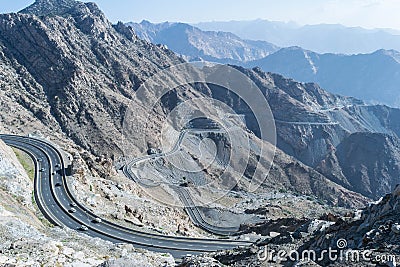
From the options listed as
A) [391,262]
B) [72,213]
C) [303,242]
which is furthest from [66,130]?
[391,262]

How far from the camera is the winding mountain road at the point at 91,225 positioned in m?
37.3

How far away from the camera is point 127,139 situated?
114 m

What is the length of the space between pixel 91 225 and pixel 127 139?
74973mm

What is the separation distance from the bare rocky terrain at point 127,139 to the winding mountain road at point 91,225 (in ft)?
5.26

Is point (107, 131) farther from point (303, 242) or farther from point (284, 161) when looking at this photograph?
point (303, 242)

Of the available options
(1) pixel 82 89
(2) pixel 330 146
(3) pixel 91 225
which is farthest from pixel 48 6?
(3) pixel 91 225

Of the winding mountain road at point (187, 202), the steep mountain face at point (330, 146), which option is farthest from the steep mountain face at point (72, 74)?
the steep mountain face at point (330, 146)

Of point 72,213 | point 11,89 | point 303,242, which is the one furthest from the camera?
point 11,89

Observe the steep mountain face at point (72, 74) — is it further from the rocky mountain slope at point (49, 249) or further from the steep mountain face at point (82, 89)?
the rocky mountain slope at point (49, 249)

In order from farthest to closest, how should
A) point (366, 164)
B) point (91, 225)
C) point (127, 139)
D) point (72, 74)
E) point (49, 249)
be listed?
point (366, 164)
point (72, 74)
point (127, 139)
point (91, 225)
point (49, 249)

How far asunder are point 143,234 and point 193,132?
306 feet

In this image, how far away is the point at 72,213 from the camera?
41.5 meters

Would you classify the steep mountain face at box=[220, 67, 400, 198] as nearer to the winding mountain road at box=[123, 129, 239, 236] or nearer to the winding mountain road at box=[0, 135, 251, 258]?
the winding mountain road at box=[123, 129, 239, 236]

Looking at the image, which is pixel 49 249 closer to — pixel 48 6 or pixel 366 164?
pixel 366 164
